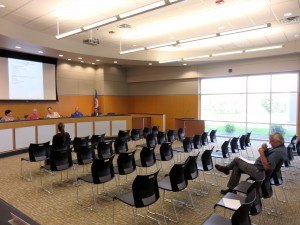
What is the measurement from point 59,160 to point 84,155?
0.58 m

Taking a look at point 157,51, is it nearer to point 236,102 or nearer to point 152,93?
point 152,93

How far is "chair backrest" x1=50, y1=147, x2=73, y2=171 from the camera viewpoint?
15.1ft

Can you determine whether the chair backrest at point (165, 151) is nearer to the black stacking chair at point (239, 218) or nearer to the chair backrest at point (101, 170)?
the chair backrest at point (101, 170)

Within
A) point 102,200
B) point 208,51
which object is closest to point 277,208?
point 102,200

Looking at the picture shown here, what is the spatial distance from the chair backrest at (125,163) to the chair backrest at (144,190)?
1292 mm

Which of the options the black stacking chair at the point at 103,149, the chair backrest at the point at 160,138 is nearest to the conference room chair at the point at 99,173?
the black stacking chair at the point at 103,149

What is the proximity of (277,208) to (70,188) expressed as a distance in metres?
3.96

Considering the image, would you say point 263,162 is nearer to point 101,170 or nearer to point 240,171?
point 240,171

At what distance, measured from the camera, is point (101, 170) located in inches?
157

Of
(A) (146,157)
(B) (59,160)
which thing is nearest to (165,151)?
(A) (146,157)

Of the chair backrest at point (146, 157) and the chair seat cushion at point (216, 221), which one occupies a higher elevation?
the chair backrest at point (146, 157)

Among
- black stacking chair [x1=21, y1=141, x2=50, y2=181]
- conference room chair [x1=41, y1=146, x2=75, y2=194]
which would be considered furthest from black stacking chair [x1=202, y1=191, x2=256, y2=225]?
black stacking chair [x1=21, y1=141, x2=50, y2=181]

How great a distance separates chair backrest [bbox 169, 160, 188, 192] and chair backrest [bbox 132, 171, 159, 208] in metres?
0.40

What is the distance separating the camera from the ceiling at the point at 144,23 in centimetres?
583
